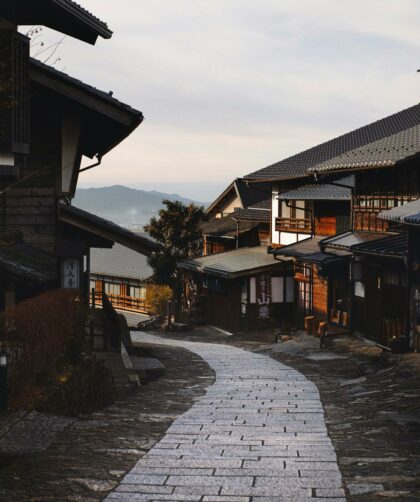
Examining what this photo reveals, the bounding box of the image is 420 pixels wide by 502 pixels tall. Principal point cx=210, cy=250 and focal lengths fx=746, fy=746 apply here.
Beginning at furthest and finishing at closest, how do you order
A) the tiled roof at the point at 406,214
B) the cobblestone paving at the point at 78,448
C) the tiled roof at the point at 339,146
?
the tiled roof at the point at 339,146
the tiled roof at the point at 406,214
the cobblestone paving at the point at 78,448

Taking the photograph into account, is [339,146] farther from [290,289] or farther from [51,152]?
[51,152]

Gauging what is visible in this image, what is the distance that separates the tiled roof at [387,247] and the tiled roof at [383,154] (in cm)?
236

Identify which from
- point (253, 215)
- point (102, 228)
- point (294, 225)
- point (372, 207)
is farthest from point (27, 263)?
point (253, 215)

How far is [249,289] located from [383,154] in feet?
41.0

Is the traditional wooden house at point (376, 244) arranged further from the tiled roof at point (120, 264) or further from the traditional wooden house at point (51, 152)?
the tiled roof at point (120, 264)

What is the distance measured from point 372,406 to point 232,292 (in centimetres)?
2520

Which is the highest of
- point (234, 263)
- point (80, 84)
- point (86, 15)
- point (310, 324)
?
point (86, 15)

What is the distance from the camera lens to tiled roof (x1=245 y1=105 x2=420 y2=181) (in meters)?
36.0

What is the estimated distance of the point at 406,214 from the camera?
19.0 m

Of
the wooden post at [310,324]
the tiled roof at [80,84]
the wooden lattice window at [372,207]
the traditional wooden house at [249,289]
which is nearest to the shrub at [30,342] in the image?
the tiled roof at [80,84]

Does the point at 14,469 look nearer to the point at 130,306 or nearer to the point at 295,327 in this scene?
the point at 295,327

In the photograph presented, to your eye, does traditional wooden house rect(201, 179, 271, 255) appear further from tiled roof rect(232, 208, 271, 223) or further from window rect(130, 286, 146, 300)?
window rect(130, 286, 146, 300)

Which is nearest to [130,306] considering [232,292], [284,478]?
[232,292]

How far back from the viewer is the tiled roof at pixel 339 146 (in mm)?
36000
